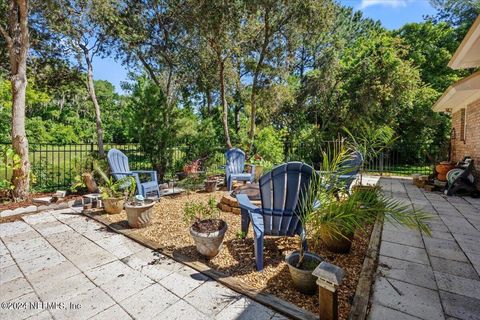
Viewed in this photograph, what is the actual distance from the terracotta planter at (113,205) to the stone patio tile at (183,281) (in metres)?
2.08

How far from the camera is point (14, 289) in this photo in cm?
198

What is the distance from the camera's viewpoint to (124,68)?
797 centimetres

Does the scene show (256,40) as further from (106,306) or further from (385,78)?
(106,306)

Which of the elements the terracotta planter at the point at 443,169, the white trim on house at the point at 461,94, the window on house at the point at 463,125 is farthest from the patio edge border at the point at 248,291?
the window on house at the point at 463,125

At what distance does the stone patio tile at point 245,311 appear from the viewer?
1.66m

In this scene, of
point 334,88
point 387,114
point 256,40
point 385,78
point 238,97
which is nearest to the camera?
point 256,40

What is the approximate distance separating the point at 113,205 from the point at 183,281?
7.51ft

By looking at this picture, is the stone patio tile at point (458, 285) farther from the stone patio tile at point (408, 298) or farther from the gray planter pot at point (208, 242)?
the gray planter pot at point (208, 242)

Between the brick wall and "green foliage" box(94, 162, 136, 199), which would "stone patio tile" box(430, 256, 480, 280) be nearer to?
"green foliage" box(94, 162, 136, 199)

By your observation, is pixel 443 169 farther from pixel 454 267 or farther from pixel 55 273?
pixel 55 273

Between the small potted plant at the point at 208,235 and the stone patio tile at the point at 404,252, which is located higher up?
the small potted plant at the point at 208,235

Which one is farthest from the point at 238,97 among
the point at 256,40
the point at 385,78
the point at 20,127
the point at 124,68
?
the point at 20,127

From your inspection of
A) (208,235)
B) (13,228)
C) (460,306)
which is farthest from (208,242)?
(13,228)

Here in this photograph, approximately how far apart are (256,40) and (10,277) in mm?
7609
